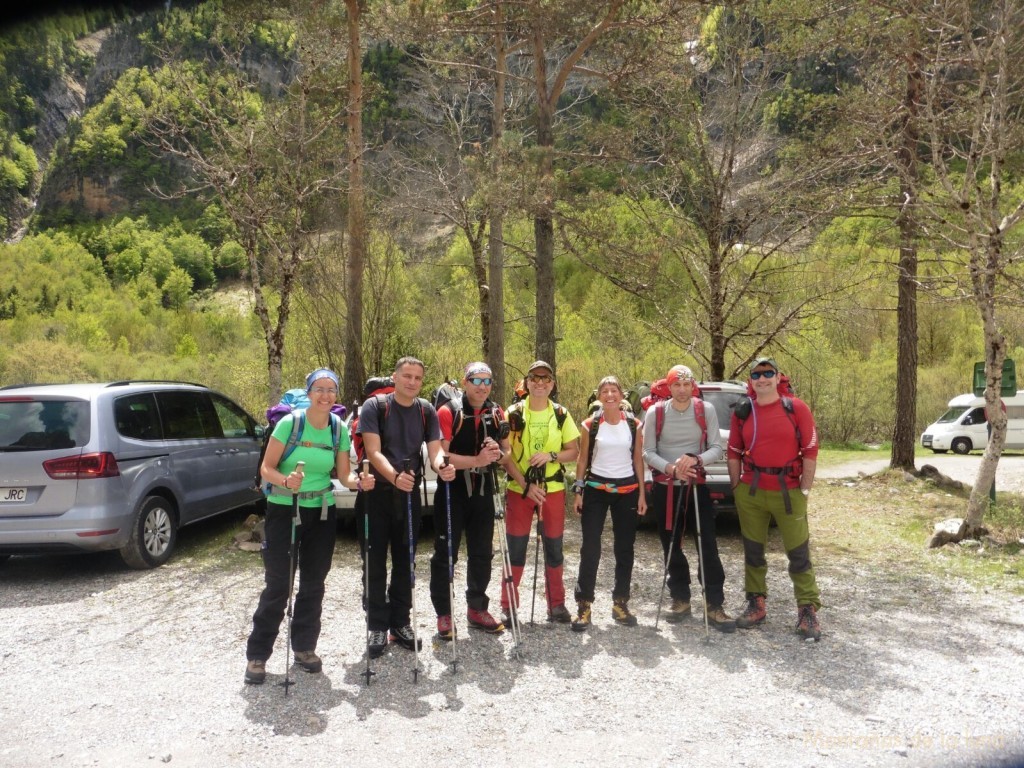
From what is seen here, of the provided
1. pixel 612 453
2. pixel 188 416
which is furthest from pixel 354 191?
pixel 612 453

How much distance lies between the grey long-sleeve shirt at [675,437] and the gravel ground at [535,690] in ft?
3.86

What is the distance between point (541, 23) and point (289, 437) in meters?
7.64

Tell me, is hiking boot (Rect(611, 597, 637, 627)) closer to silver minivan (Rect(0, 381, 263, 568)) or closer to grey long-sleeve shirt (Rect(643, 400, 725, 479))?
grey long-sleeve shirt (Rect(643, 400, 725, 479))

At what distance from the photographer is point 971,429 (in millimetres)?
23625

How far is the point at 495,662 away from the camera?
15.5 ft

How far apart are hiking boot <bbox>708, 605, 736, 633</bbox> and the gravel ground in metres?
0.09

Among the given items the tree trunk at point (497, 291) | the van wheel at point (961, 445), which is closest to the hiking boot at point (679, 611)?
the tree trunk at point (497, 291)

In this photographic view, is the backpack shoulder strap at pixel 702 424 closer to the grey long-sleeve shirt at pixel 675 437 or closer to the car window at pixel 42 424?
the grey long-sleeve shirt at pixel 675 437

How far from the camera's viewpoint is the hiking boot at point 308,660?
4562mm

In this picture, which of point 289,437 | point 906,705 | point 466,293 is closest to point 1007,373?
point 906,705

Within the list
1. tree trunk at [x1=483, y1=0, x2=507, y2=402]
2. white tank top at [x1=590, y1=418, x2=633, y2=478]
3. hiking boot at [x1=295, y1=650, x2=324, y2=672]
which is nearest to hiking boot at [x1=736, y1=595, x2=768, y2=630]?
white tank top at [x1=590, y1=418, x2=633, y2=478]

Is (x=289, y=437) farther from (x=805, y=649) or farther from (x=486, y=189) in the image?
(x=486, y=189)

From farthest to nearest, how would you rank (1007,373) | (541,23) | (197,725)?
(541,23)
(1007,373)
(197,725)

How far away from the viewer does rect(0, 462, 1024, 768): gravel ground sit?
142 inches
